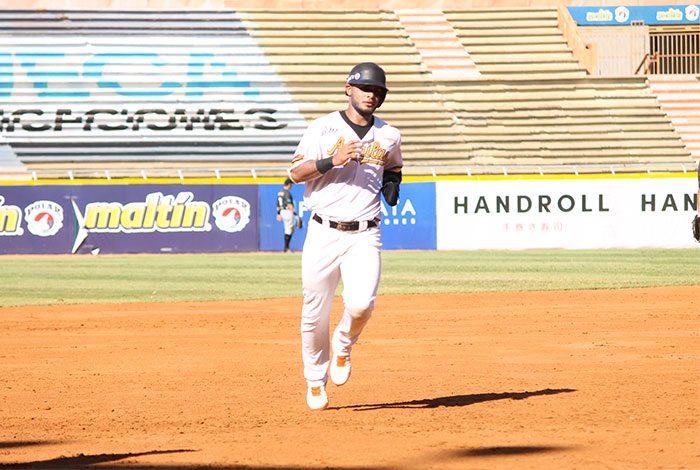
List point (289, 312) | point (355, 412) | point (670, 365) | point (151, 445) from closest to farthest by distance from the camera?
point (151, 445), point (355, 412), point (670, 365), point (289, 312)

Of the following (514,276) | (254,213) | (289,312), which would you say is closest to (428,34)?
(254,213)

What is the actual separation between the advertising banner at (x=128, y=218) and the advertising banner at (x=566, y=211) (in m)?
5.40

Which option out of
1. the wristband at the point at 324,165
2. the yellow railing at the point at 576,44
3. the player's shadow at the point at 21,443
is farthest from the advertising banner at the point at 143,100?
the player's shadow at the point at 21,443

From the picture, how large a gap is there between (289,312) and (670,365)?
6.12 meters

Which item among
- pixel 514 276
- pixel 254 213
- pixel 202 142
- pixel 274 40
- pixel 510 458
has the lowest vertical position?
pixel 510 458

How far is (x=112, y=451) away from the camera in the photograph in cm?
515

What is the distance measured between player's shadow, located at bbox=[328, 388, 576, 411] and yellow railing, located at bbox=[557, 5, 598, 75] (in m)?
27.6

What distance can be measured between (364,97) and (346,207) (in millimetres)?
689

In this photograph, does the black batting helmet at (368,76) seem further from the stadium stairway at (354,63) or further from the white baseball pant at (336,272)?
the stadium stairway at (354,63)

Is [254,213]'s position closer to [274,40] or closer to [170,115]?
[170,115]

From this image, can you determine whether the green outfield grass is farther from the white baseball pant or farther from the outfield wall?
the white baseball pant

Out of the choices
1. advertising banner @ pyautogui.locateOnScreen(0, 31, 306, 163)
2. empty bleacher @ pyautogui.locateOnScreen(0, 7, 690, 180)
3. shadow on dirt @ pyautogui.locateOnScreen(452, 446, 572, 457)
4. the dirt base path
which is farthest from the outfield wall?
shadow on dirt @ pyautogui.locateOnScreen(452, 446, 572, 457)

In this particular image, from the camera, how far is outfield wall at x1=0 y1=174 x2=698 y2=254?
1008 inches

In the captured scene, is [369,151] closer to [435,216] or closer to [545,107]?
[435,216]
